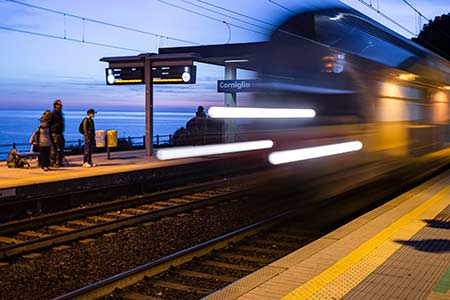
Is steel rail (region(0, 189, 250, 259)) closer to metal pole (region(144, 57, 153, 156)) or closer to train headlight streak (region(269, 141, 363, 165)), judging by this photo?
train headlight streak (region(269, 141, 363, 165))

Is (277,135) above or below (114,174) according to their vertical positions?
above

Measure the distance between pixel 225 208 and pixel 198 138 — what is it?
203 inches

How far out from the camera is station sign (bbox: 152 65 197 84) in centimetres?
1739

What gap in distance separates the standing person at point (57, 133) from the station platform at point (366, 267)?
9016mm

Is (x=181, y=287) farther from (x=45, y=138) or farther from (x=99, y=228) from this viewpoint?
(x=45, y=138)

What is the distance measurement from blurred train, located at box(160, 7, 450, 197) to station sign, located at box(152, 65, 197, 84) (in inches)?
163

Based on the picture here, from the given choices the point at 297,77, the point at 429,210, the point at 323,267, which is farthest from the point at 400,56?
the point at 323,267

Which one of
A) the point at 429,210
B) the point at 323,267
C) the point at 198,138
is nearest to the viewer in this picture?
the point at 323,267

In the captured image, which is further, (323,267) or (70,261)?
(70,261)

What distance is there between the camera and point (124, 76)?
61.4ft

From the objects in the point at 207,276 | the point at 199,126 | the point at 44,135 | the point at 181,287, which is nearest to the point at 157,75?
the point at 199,126

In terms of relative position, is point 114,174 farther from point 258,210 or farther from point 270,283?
point 270,283

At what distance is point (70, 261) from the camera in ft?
23.9

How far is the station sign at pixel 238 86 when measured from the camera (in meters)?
10.3
